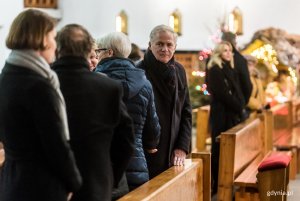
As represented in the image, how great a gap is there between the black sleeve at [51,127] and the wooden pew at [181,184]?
0.72 metres

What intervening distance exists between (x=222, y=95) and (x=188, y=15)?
8052 mm

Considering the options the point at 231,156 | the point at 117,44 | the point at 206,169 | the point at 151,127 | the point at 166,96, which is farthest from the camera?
the point at 231,156

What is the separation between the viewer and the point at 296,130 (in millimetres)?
10742

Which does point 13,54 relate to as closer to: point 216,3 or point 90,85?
point 90,85

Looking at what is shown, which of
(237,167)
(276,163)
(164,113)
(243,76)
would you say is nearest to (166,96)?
(164,113)

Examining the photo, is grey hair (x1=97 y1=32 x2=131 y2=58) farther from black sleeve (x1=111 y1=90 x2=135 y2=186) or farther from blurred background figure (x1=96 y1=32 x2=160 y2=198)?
black sleeve (x1=111 y1=90 x2=135 y2=186)

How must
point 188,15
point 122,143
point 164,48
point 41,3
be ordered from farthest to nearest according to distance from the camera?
1. point 188,15
2. point 41,3
3. point 164,48
4. point 122,143

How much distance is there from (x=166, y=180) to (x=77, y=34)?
1.25 metres

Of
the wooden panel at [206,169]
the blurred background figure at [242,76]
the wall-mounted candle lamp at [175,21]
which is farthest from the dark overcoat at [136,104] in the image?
the wall-mounted candle lamp at [175,21]

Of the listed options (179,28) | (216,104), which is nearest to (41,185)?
(216,104)

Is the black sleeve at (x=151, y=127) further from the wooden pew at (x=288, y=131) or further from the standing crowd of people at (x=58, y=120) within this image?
the wooden pew at (x=288, y=131)

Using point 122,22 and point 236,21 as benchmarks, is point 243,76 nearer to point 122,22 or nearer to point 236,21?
point 236,21

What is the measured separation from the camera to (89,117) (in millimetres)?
2859

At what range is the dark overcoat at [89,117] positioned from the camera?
285 centimetres
